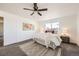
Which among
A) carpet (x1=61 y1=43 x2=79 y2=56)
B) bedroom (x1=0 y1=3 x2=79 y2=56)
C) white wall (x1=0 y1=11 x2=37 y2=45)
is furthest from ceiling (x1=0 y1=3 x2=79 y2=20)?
carpet (x1=61 y1=43 x2=79 y2=56)

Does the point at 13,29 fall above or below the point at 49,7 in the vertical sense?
below

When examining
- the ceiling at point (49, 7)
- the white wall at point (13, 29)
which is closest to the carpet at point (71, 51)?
the ceiling at point (49, 7)

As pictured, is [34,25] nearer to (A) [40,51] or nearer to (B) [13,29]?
(A) [40,51]

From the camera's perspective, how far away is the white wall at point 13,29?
3.21m

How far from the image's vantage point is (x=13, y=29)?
3.60 m

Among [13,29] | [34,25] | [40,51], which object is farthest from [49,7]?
[13,29]

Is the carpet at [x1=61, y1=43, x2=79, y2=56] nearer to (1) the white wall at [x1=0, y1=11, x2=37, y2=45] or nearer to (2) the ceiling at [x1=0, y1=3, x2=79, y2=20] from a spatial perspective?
(2) the ceiling at [x1=0, y1=3, x2=79, y2=20]

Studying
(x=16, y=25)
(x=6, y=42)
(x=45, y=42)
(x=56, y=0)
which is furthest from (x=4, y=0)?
(x=16, y=25)

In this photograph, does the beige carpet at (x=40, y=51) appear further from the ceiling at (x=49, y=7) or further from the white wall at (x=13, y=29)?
the ceiling at (x=49, y=7)

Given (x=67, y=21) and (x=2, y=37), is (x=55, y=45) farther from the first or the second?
(x=2, y=37)

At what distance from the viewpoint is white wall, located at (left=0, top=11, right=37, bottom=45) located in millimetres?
3205

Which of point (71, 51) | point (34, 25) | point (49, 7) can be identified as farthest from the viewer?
point (34, 25)

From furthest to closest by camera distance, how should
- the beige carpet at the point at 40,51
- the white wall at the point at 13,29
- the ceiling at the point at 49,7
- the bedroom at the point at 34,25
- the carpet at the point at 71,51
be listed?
the white wall at the point at 13,29
the bedroom at the point at 34,25
the beige carpet at the point at 40,51
the carpet at the point at 71,51
the ceiling at the point at 49,7

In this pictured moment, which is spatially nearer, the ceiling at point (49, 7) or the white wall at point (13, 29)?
the ceiling at point (49, 7)
